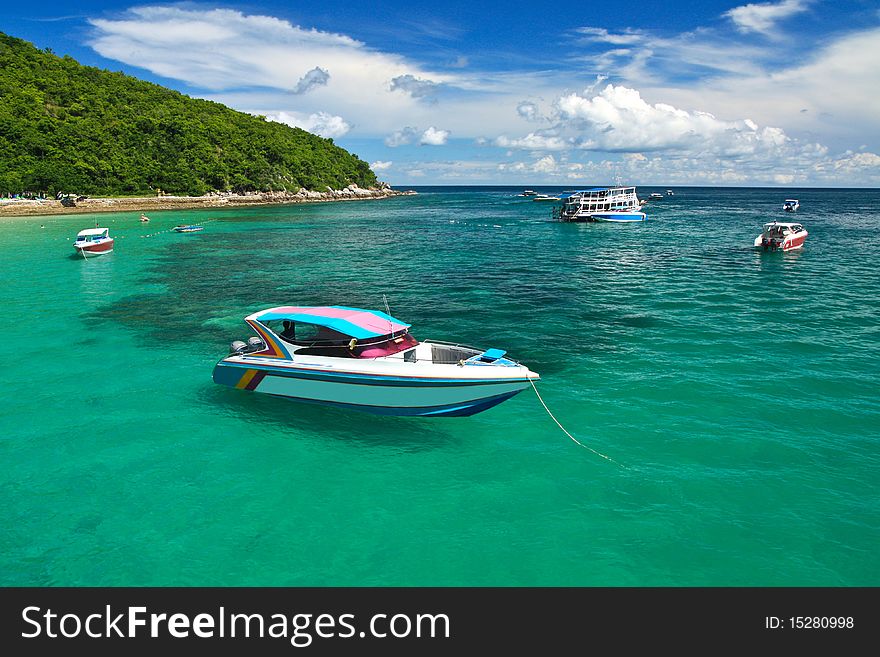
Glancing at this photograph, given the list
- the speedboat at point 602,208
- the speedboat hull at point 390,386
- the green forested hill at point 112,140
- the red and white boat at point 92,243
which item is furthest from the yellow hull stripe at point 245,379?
the green forested hill at point 112,140

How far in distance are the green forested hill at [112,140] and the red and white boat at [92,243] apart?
69.4m

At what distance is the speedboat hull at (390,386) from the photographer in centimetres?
1539

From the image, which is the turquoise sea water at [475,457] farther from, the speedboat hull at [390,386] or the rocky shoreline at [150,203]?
the rocky shoreline at [150,203]

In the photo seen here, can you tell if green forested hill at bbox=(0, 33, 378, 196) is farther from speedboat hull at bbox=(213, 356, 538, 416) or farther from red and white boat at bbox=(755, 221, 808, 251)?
red and white boat at bbox=(755, 221, 808, 251)

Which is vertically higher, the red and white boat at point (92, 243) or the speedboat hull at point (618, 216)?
the speedboat hull at point (618, 216)

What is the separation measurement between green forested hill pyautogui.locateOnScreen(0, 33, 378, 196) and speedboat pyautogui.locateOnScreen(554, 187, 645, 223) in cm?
9597

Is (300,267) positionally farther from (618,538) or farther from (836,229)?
(836,229)

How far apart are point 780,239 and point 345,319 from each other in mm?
57920

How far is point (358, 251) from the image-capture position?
A: 61844 mm

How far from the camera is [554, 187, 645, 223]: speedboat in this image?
94312mm

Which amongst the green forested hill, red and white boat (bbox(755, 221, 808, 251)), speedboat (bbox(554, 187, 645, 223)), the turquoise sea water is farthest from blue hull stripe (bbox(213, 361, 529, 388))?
the green forested hill

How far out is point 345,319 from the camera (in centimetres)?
1741

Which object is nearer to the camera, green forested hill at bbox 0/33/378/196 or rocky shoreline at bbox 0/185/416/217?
rocky shoreline at bbox 0/185/416/217

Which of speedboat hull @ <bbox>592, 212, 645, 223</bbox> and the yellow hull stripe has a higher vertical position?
speedboat hull @ <bbox>592, 212, 645, 223</bbox>
